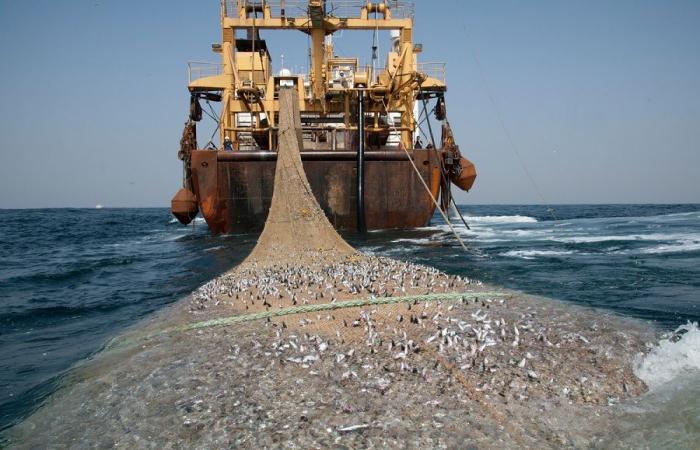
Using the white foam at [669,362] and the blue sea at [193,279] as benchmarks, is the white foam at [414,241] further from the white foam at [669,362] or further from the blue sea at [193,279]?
the white foam at [669,362]

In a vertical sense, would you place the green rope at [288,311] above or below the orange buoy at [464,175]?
below

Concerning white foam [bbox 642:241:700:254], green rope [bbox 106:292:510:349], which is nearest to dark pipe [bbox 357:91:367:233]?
white foam [bbox 642:241:700:254]

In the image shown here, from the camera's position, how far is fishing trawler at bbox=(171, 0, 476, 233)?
1869 cm

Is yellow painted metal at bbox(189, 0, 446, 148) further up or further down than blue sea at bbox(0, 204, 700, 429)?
further up

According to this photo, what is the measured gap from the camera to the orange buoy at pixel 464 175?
20.2 metres

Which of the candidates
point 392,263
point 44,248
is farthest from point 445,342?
point 44,248

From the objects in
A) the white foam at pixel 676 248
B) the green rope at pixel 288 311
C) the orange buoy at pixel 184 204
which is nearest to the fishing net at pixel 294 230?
the green rope at pixel 288 311

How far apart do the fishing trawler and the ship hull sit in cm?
4

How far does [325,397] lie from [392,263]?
606 centimetres

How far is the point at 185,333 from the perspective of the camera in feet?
21.5

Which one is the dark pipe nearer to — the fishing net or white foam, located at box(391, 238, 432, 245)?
white foam, located at box(391, 238, 432, 245)

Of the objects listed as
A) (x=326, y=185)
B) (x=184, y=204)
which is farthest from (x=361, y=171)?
(x=184, y=204)

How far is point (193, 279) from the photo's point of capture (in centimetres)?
1255

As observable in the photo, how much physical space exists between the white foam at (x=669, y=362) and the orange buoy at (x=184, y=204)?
17615 mm
